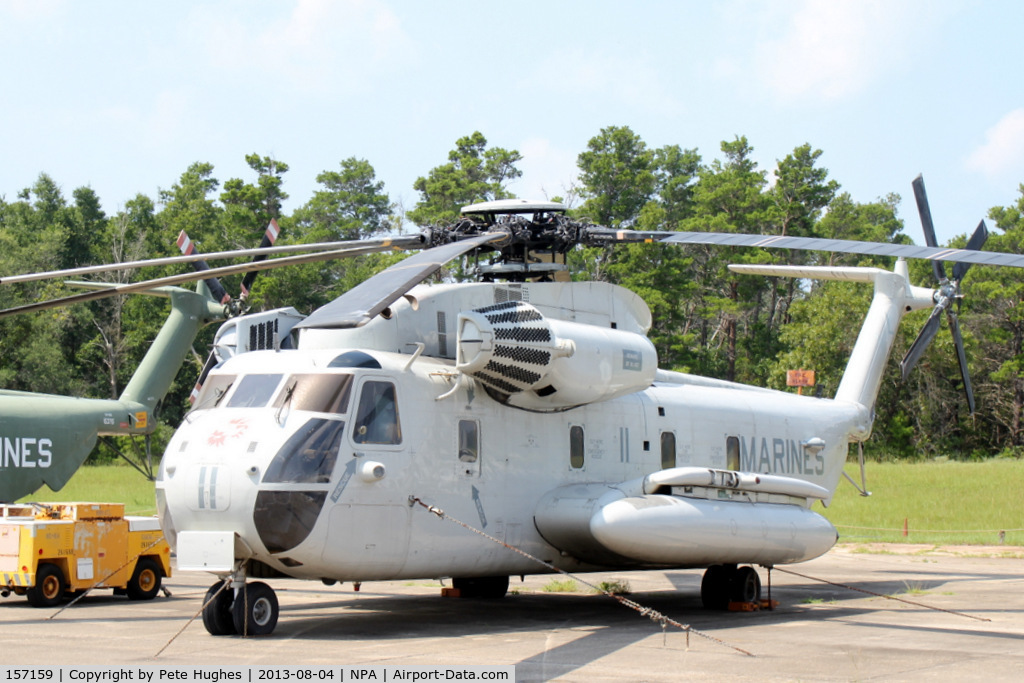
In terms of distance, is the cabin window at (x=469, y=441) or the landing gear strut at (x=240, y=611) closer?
the landing gear strut at (x=240, y=611)

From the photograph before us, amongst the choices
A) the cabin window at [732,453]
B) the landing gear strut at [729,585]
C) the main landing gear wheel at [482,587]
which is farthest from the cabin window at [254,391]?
the cabin window at [732,453]

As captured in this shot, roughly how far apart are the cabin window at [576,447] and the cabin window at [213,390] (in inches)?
171

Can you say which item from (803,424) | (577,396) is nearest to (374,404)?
(577,396)

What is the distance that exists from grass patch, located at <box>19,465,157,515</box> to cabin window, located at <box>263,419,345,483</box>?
21.9 meters

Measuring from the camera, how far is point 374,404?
11.9 meters

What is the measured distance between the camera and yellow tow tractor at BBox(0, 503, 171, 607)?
14.8 meters

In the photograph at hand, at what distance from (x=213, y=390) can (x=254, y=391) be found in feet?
2.56

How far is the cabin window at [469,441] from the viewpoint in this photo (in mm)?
12711

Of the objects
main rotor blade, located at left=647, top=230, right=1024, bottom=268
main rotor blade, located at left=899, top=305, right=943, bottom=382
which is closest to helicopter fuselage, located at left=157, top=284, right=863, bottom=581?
main rotor blade, located at left=647, top=230, right=1024, bottom=268

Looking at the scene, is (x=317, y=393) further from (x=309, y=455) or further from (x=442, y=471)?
(x=442, y=471)

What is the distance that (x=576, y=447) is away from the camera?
557 inches

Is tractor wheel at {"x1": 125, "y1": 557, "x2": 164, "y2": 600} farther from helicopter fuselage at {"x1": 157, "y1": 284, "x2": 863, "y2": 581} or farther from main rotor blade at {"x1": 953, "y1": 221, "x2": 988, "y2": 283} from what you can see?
main rotor blade at {"x1": 953, "y1": 221, "x2": 988, "y2": 283}

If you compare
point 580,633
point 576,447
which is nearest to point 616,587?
point 576,447

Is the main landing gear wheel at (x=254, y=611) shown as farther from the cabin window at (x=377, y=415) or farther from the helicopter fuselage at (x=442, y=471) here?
the cabin window at (x=377, y=415)
